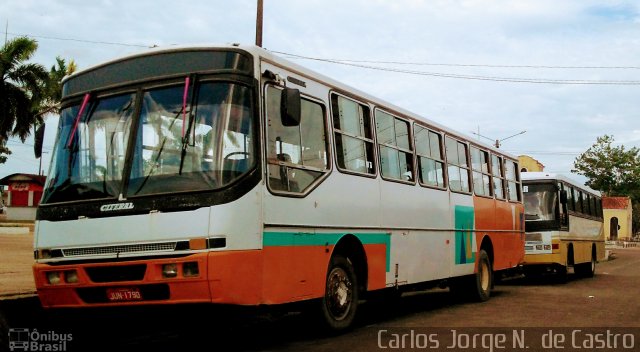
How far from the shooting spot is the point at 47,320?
8453 mm

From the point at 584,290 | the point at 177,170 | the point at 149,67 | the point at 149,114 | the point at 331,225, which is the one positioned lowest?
the point at 584,290

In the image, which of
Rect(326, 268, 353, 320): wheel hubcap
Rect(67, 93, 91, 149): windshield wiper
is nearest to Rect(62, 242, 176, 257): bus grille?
Rect(67, 93, 91, 149): windshield wiper

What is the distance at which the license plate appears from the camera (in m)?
6.60

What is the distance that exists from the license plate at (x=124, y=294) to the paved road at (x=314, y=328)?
0.13m

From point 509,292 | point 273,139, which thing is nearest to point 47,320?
point 273,139

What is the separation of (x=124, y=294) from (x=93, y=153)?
1.48 metres

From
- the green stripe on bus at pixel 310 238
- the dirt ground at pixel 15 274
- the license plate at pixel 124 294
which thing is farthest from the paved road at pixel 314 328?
the dirt ground at pixel 15 274

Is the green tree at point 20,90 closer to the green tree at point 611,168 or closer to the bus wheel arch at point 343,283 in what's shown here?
the bus wheel arch at point 343,283

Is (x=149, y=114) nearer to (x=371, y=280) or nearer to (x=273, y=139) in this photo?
(x=273, y=139)

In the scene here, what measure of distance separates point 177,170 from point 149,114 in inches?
28.8

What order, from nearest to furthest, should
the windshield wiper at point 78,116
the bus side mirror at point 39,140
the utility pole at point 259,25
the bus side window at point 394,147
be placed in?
the windshield wiper at point 78,116 → the bus side mirror at point 39,140 → the bus side window at point 394,147 → the utility pole at point 259,25

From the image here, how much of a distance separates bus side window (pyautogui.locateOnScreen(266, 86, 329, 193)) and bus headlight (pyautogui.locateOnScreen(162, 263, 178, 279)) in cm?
124

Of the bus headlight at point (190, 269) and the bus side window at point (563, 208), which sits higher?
the bus side window at point (563, 208)

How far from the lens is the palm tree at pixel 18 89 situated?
4147cm
